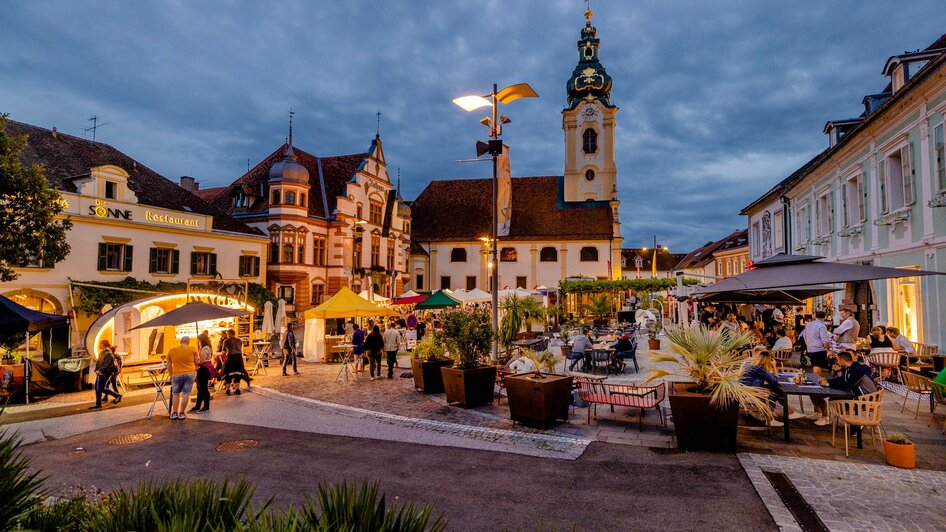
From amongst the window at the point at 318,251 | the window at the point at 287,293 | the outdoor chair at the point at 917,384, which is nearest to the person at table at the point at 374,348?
the outdoor chair at the point at 917,384

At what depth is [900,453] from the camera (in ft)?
21.5

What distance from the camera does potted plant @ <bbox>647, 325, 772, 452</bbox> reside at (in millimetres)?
7102

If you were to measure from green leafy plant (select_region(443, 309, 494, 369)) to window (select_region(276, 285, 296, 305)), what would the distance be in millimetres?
28483

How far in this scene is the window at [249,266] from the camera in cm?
3231

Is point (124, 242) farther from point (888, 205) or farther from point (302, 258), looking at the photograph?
point (888, 205)

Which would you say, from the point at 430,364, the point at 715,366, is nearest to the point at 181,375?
the point at 430,364

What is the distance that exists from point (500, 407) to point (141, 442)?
6.66 meters

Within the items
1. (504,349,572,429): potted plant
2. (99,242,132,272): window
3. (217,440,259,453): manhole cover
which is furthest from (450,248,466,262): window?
(217,440,259,453): manhole cover

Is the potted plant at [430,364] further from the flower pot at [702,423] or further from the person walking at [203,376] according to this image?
the flower pot at [702,423]

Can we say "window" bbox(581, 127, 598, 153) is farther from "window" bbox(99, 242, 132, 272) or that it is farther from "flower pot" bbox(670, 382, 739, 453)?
"flower pot" bbox(670, 382, 739, 453)

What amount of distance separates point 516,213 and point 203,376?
46.1 metres

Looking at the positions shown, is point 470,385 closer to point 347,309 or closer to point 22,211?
point 347,309

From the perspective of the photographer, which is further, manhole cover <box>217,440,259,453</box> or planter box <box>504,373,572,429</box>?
planter box <box>504,373,572,429</box>

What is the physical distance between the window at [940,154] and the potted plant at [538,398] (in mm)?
10408
